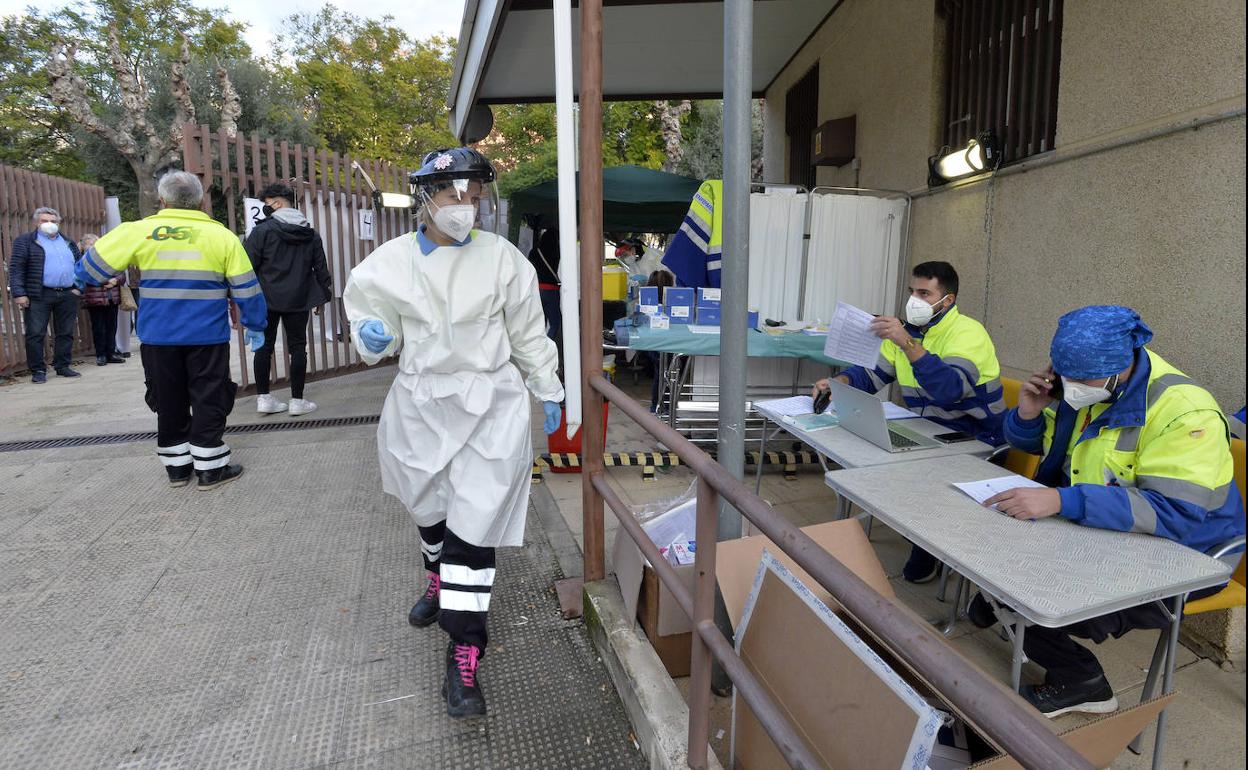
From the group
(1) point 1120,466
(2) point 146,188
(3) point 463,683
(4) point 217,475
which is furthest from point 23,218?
(1) point 1120,466

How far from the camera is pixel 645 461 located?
4.67m

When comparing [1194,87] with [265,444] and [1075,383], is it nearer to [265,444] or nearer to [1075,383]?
[1075,383]

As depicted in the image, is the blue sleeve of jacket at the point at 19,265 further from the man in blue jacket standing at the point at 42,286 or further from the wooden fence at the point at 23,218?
the wooden fence at the point at 23,218

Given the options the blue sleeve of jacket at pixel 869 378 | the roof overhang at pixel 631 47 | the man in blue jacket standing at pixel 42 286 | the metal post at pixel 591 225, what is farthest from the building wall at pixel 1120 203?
the man in blue jacket standing at pixel 42 286

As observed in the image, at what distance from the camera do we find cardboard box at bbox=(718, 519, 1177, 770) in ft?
4.23

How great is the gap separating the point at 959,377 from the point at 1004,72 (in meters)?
2.35

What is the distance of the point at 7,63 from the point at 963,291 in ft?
88.6

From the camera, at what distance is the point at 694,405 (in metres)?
4.98

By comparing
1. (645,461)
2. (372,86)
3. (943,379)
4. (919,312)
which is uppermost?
(372,86)

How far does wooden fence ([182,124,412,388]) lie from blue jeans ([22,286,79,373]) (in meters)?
2.46

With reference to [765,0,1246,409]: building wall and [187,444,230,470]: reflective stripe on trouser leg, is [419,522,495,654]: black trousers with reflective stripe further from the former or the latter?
[765,0,1246,409]: building wall

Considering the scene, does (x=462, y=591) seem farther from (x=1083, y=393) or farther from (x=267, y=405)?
(x=267, y=405)

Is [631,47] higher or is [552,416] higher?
[631,47]

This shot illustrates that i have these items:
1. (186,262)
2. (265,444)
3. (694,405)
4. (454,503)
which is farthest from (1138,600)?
(265,444)
